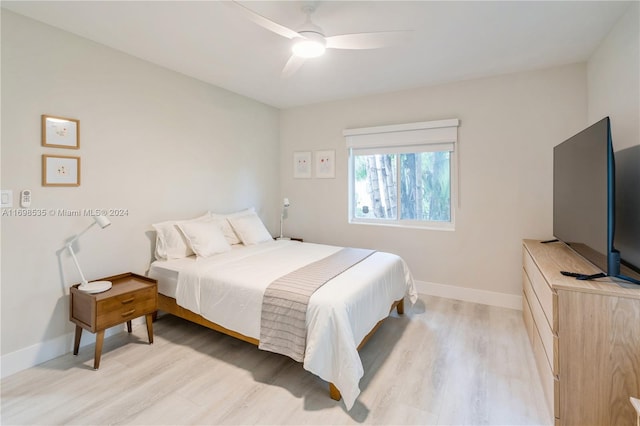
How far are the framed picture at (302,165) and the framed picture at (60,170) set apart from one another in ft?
8.72

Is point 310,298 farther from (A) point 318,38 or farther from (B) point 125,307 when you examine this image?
(A) point 318,38

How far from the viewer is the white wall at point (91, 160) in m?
2.12

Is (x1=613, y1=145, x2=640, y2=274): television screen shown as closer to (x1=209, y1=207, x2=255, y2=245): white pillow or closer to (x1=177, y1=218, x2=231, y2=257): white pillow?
(x1=177, y1=218, x2=231, y2=257): white pillow

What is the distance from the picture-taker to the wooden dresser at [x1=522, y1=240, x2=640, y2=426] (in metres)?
1.46

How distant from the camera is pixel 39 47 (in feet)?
7.20

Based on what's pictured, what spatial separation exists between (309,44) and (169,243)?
2.17 m

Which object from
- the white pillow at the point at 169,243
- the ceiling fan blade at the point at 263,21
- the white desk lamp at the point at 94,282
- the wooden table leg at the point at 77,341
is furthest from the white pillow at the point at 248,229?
the ceiling fan blade at the point at 263,21

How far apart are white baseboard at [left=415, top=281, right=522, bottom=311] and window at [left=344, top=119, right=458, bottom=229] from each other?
72 centimetres

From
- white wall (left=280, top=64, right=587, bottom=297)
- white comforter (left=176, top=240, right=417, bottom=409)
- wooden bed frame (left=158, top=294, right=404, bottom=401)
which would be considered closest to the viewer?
white comforter (left=176, top=240, right=417, bottom=409)

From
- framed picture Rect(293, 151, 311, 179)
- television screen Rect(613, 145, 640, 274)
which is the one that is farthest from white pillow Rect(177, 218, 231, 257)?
television screen Rect(613, 145, 640, 274)

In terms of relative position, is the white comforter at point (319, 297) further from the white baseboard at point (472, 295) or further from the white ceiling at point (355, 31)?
the white ceiling at point (355, 31)

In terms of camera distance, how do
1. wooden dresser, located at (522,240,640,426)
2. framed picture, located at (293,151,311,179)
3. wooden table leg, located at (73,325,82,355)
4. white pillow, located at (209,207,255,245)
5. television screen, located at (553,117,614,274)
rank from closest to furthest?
wooden dresser, located at (522,240,640,426)
television screen, located at (553,117,614,274)
wooden table leg, located at (73,325,82,355)
white pillow, located at (209,207,255,245)
framed picture, located at (293,151,311,179)

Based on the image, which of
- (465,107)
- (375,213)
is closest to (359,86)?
(465,107)

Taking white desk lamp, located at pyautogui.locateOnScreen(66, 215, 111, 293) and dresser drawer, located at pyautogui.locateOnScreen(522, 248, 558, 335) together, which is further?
white desk lamp, located at pyautogui.locateOnScreen(66, 215, 111, 293)
